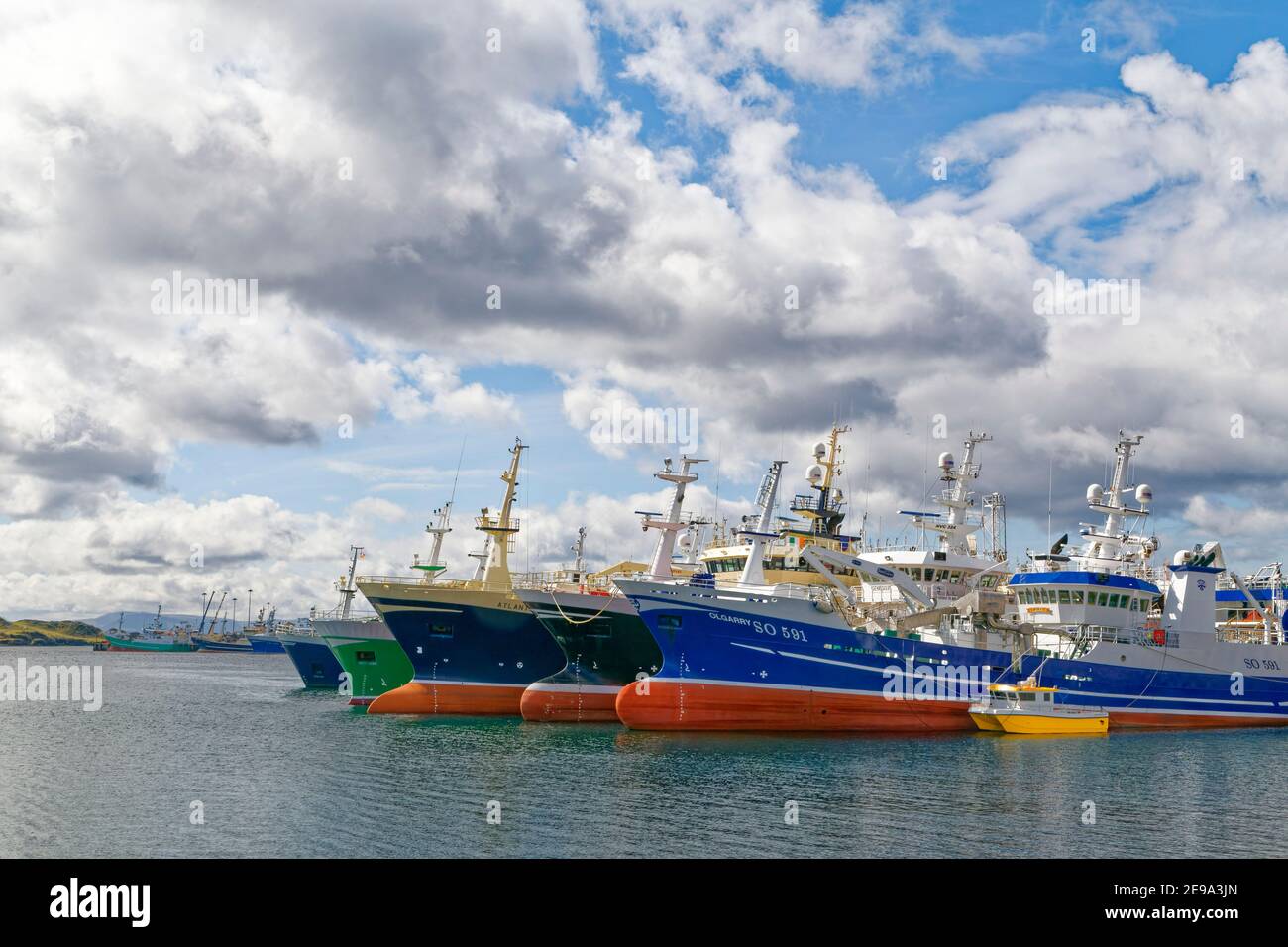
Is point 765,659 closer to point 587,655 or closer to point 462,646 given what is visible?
point 587,655

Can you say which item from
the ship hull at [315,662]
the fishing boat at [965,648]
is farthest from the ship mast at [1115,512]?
the ship hull at [315,662]

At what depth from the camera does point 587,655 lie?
54.6 meters

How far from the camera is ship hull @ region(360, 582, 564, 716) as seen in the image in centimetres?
5678

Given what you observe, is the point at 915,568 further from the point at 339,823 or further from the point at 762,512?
the point at 339,823

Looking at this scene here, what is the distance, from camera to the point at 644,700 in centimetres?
4750

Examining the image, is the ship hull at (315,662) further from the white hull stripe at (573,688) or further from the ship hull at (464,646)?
the white hull stripe at (573,688)

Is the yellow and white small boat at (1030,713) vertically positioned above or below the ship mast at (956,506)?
below

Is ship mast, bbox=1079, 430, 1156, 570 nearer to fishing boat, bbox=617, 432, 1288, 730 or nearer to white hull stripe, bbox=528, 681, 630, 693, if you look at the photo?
fishing boat, bbox=617, 432, 1288, 730

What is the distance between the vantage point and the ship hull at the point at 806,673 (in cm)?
4697

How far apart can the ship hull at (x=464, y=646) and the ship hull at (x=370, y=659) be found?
12.1 metres

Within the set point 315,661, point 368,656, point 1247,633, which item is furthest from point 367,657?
point 1247,633

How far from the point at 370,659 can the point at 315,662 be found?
25784 mm

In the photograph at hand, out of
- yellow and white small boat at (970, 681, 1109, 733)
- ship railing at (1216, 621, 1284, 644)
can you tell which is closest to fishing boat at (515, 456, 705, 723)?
yellow and white small boat at (970, 681, 1109, 733)
